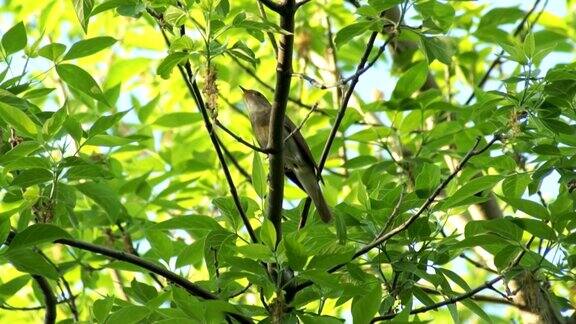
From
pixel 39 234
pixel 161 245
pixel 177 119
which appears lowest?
pixel 39 234

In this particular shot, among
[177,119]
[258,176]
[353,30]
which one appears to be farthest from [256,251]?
[177,119]

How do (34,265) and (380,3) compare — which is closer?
(34,265)

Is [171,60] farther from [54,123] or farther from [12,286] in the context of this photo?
[12,286]

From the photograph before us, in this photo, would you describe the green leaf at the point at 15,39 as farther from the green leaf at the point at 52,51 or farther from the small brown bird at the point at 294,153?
the small brown bird at the point at 294,153

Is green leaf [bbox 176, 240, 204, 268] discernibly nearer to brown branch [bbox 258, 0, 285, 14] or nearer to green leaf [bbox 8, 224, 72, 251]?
green leaf [bbox 8, 224, 72, 251]

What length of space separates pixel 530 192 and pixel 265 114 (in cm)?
192

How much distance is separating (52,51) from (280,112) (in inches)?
38.9

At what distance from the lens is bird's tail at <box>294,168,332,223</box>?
Result: 4.32m

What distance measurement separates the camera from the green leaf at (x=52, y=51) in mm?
3627

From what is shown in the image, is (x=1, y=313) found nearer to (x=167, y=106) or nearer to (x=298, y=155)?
(x=167, y=106)

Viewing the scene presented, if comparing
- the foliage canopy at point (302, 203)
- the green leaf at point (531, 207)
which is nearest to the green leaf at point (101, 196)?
the foliage canopy at point (302, 203)

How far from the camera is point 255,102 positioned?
18.0 ft

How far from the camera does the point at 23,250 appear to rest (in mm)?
3168

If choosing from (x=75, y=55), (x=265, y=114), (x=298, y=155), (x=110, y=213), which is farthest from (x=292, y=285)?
(x=265, y=114)
